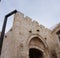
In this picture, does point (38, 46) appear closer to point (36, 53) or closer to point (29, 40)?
point (36, 53)

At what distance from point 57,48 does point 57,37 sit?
4.26ft

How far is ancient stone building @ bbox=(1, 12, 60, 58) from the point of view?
33.4ft

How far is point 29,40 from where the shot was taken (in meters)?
11.2

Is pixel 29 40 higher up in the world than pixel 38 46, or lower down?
higher up

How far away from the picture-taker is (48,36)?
44.3 ft

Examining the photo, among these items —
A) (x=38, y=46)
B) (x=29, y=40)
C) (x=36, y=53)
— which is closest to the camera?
(x=29, y=40)

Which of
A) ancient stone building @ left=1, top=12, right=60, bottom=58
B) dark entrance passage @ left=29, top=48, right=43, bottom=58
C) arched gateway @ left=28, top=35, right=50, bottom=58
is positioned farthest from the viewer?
dark entrance passage @ left=29, top=48, right=43, bottom=58

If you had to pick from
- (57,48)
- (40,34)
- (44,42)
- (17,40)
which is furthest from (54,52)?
(17,40)

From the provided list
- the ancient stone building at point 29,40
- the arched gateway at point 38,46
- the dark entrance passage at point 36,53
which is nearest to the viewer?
the ancient stone building at point 29,40

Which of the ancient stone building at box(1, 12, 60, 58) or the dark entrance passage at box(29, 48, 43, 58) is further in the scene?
the dark entrance passage at box(29, 48, 43, 58)

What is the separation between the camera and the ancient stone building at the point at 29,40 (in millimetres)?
10195

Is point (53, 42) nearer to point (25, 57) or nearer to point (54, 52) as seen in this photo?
point (54, 52)

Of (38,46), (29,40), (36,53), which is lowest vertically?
(36,53)

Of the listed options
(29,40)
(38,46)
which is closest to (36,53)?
(38,46)
